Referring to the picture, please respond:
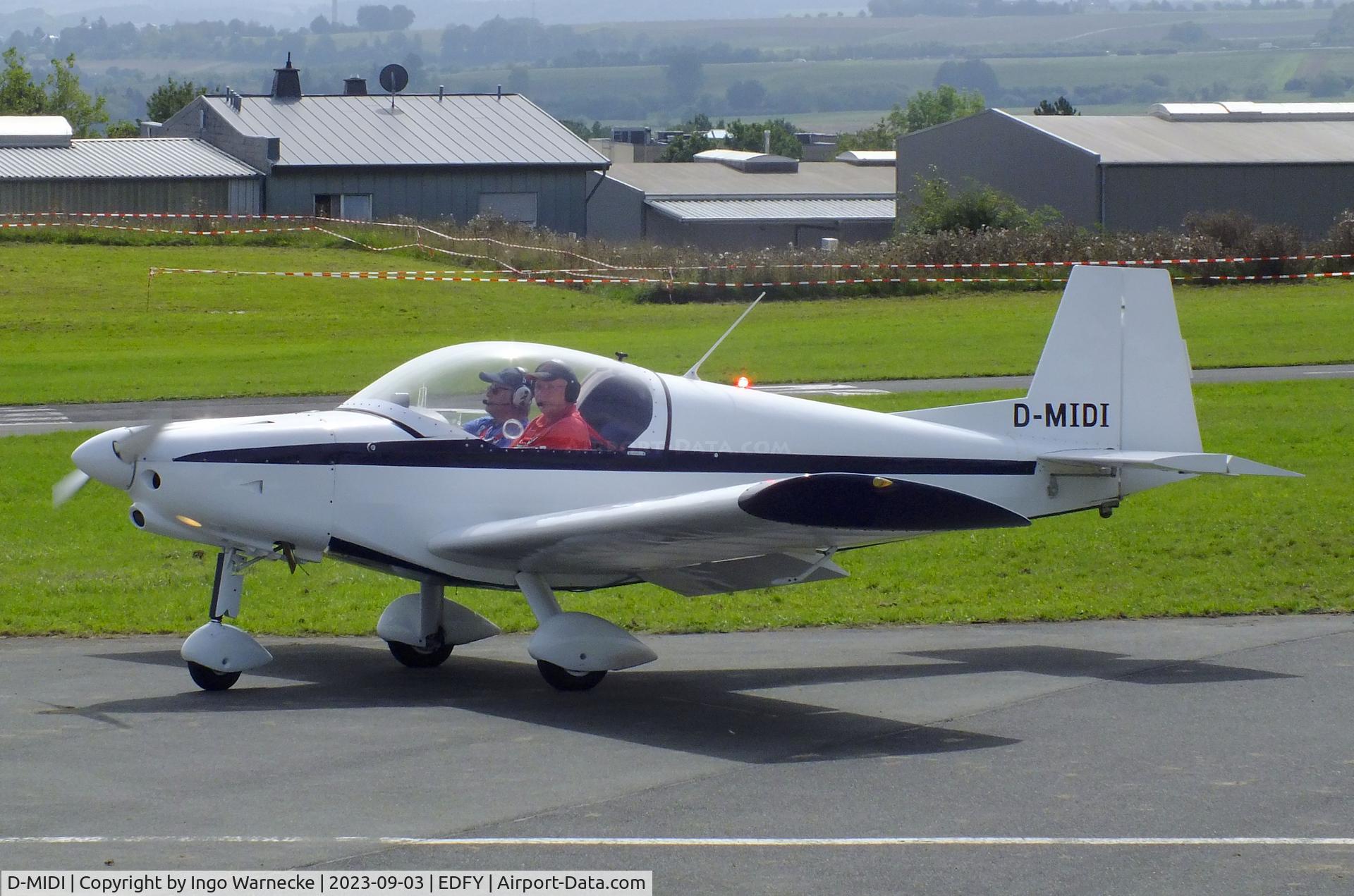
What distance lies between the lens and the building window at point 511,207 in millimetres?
56375

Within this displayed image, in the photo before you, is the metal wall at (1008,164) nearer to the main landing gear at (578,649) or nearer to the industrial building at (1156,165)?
the industrial building at (1156,165)

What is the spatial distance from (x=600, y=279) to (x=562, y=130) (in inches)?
985

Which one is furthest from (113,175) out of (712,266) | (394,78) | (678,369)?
(678,369)

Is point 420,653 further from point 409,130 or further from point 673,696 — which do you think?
point 409,130

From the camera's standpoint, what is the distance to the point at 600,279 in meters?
36.2

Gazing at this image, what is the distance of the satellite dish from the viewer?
60.2 m

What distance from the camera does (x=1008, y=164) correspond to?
5153cm

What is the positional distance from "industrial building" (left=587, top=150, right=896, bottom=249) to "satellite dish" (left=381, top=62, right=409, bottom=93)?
8.36 m

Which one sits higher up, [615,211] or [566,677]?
[615,211]

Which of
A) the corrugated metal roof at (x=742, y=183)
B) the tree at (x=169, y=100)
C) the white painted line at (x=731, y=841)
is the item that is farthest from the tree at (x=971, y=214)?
the tree at (x=169, y=100)

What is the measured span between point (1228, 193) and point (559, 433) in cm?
4203

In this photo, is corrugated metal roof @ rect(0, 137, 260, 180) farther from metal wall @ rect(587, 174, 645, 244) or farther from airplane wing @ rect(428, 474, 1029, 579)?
airplane wing @ rect(428, 474, 1029, 579)

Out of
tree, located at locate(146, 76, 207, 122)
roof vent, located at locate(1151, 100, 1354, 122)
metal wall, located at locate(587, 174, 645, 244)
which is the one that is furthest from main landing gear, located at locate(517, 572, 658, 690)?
tree, located at locate(146, 76, 207, 122)

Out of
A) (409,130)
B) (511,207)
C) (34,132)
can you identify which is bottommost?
(511,207)
